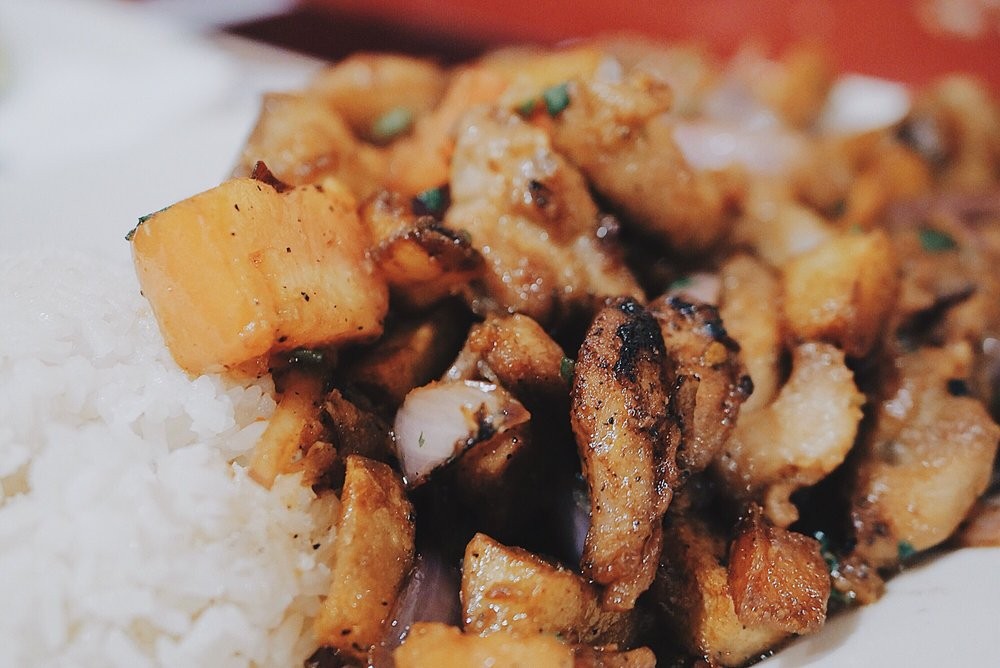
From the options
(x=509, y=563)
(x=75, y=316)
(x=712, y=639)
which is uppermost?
(x=75, y=316)

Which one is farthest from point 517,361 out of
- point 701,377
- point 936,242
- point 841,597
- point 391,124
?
point 936,242

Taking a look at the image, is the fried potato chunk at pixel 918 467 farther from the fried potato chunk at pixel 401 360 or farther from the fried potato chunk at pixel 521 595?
the fried potato chunk at pixel 401 360

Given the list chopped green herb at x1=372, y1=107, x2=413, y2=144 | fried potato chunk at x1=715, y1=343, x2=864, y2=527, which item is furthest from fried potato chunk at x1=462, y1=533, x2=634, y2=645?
chopped green herb at x1=372, y1=107, x2=413, y2=144

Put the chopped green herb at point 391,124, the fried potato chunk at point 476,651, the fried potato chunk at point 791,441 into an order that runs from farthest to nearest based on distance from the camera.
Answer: the chopped green herb at point 391,124 → the fried potato chunk at point 791,441 → the fried potato chunk at point 476,651

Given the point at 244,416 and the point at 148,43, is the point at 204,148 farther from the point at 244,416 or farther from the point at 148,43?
the point at 244,416

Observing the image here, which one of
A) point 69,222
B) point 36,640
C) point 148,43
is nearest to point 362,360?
point 36,640

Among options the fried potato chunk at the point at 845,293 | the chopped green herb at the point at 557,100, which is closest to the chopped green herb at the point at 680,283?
the fried potato chunk at the point at 845,293

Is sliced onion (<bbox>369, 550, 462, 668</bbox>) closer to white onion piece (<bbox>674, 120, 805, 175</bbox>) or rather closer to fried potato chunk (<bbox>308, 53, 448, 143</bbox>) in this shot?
fried potato chunk (<bbox>308, 53, 448, 143</bbox>)
